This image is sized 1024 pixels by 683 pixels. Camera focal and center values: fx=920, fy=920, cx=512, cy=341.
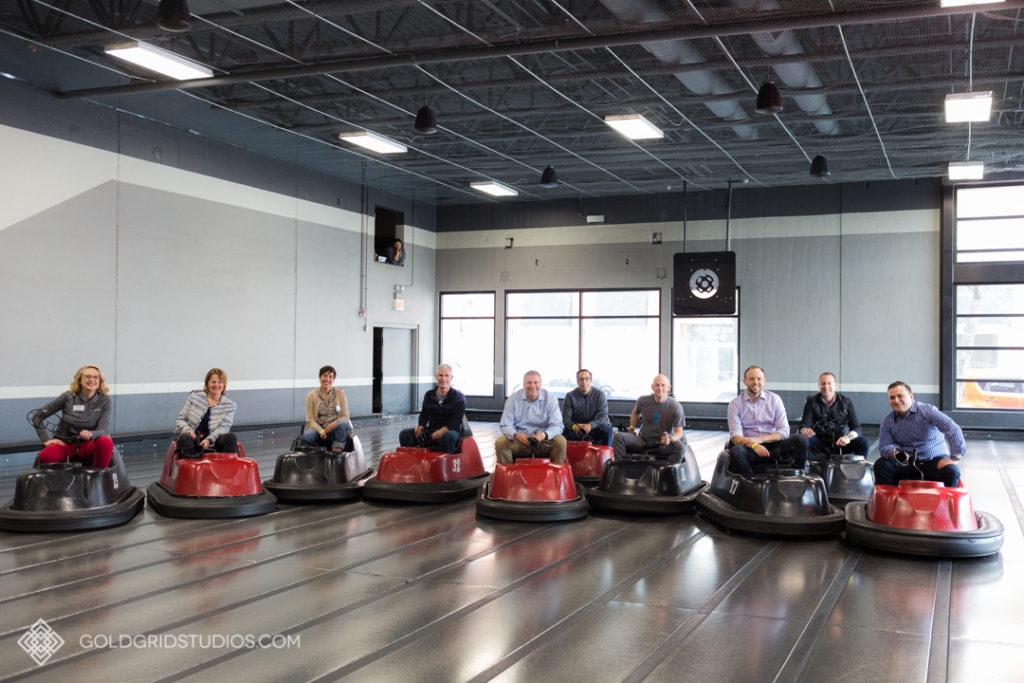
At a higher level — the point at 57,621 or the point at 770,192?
the point at 770,192

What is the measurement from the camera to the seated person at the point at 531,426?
6824 mm

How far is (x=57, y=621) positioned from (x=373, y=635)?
49.4 inches

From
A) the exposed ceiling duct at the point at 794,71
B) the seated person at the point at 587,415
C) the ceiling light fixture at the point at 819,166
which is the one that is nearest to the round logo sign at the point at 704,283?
the ceiling light fixture at the point at 819,166

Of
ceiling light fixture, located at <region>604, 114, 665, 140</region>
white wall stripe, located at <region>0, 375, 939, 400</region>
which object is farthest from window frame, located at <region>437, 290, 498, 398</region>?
ceiling light fixture, located at <region>604, 114, 665, 140</region>

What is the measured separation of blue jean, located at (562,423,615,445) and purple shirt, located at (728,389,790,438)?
4.52ft

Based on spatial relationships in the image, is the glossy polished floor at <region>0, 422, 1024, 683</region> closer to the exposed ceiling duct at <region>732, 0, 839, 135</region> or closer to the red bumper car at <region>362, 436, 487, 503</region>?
the red bumper car at <region>362, 436, 487, 503</region>

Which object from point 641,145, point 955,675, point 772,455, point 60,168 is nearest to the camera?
point 955,675

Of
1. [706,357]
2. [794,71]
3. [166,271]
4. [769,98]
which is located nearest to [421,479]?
[769,98]

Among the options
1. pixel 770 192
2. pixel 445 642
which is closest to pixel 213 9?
pixel 445 642

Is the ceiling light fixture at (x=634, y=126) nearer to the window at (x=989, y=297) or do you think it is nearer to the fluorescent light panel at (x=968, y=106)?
the fluorescent light panel at (x=968, y=106)

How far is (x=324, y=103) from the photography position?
383 inches

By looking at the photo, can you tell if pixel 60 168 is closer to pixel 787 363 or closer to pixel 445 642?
pixel 445 642

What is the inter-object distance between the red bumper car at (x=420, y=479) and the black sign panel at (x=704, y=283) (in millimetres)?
7842

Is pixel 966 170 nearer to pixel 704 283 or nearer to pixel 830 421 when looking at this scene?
pixel 704 283
